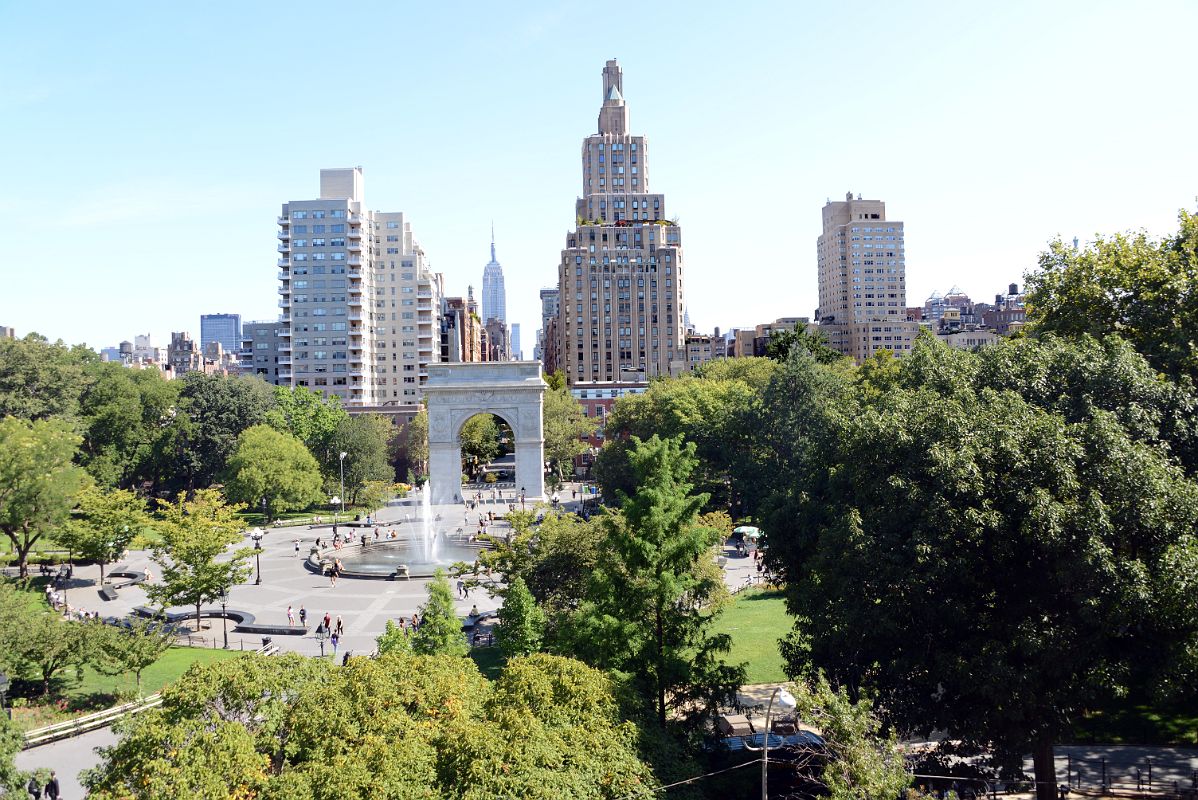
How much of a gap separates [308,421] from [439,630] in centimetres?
5449

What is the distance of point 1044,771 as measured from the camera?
16.6m

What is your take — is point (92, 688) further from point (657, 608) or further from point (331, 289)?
point (331, 289)

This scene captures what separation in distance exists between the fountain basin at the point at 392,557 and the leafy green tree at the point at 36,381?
26.9 m

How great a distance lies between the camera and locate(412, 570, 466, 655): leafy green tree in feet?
70.5

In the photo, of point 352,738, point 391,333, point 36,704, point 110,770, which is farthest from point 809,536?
point 391,333

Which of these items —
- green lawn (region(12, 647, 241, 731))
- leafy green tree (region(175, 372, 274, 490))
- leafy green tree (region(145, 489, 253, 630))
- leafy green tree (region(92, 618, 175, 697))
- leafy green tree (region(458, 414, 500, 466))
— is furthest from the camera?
leafy green tree (region(458, 414, 500, 466))

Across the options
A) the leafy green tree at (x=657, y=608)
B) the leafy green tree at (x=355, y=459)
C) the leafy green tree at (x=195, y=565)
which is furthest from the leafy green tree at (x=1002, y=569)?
the leafy green tree at (x=355, y=459)

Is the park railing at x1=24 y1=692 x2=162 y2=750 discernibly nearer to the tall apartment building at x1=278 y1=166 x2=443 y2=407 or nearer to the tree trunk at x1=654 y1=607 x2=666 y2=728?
the tree trunk at x1=654 y1=607 x2=666 y2=728

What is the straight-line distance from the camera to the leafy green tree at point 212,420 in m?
67.2

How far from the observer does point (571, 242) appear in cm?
11831

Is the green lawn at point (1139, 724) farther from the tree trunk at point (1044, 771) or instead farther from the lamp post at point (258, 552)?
the lamp post at point (258, 552)

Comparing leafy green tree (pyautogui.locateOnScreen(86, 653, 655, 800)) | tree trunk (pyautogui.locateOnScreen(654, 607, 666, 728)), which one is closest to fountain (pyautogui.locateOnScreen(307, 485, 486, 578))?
tree trunk (pyautogui.locateOnScreen(654, 607, 666, 728))

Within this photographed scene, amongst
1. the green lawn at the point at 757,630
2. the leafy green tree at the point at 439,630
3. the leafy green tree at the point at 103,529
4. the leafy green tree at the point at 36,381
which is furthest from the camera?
the leafy green tree at the point at 36,381

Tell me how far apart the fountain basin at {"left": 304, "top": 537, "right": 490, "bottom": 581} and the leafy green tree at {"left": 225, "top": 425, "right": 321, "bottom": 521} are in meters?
10.6
